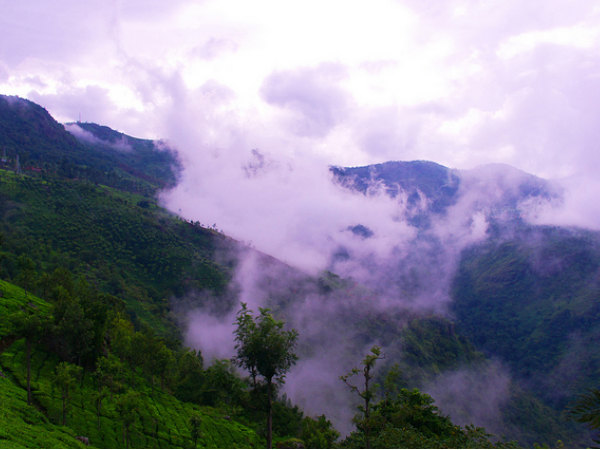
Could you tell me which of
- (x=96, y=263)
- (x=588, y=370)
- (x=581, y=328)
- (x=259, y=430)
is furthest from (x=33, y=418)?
(x=581, y=328)

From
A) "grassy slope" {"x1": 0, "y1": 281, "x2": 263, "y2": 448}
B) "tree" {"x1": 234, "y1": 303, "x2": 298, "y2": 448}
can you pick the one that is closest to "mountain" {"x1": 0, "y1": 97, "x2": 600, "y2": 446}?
"grassy slope" {"x1": 0, "y1": 281, "x2": 263, "y2": 448}

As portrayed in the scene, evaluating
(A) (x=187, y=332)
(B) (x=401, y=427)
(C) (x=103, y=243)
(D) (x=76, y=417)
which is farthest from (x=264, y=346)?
(C) (x=103, y=243)

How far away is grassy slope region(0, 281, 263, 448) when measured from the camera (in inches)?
1112

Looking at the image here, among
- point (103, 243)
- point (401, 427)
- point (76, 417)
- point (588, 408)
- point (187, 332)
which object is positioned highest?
point (103, 243)

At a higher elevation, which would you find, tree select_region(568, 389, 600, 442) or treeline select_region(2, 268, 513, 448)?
tree select_region(568, 389, 600, 442)

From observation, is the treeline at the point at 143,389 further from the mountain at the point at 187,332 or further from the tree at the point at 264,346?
the tree at the point at 264,346

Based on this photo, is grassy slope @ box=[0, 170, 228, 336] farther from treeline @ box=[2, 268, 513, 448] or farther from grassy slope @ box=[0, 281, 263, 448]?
grassy slope @ box=[0, 281, 263, 448]

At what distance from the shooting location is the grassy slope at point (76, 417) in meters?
28.2

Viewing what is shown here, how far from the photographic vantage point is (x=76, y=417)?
126ft

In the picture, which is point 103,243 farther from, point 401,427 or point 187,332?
point 401,427

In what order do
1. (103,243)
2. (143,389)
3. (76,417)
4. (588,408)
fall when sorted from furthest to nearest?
(103,243), (143,389), (76,417), (588,408)

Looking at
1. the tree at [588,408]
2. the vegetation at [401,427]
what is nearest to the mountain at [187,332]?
the vegetation at [401,427]

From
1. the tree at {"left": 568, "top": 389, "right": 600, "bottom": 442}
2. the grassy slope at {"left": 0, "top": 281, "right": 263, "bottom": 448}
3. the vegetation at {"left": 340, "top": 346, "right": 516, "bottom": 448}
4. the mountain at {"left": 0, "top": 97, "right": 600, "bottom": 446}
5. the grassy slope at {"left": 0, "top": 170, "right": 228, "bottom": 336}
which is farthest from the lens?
the grassy slope at {"left": 0, "top": 170, "right": 228, "bottom": 336}

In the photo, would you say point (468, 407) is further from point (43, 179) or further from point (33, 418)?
point (43, 179)
